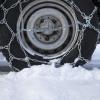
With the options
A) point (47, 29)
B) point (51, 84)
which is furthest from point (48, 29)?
point (51, 84)

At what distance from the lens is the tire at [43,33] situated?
14.7 ft

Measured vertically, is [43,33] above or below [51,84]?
above

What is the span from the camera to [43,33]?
4.54m

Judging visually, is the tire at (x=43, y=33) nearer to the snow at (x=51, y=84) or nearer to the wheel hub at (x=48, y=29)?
the wheel hub at (x=48, y=29)

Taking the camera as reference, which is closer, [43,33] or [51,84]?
[51,84]

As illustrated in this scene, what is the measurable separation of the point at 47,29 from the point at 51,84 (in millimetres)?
725

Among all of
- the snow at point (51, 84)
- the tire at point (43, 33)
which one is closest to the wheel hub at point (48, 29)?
the tire at point (43, 33)

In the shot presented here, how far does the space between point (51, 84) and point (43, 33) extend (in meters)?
0.73

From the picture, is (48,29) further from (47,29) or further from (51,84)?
(51,84)

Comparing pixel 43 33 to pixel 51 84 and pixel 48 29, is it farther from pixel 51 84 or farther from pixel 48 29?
pixel 51 84

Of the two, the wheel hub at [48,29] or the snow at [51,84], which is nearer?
Answer: the snow at [51,84]

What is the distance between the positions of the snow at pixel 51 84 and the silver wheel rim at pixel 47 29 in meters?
0.19

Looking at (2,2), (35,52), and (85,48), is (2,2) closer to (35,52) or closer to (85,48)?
(35,52)

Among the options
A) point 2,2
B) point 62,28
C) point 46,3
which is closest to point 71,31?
point 62,28
